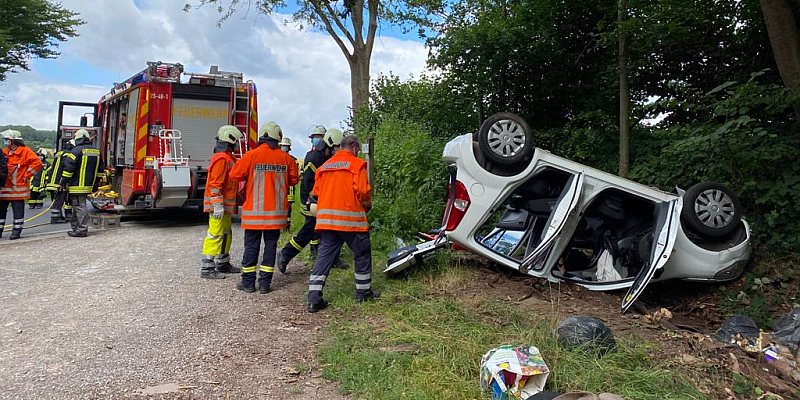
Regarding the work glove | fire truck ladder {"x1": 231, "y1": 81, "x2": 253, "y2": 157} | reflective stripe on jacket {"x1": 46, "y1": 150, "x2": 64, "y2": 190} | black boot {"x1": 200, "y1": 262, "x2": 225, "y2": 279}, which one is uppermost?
fire truck ladder {"x1": 231, "y1": 81, "x2": 253, "y2": 157}

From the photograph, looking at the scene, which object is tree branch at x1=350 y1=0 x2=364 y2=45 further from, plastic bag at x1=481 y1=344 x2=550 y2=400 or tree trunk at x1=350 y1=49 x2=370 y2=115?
plastic bag at x1=481 y1=344 x2=550 y2=400

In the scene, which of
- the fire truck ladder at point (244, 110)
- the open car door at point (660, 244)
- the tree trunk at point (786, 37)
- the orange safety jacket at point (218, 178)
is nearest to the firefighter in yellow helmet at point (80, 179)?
the fire truck ladder at point (244, 110)

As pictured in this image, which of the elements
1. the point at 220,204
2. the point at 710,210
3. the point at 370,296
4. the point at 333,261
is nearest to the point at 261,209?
the point at 220,204

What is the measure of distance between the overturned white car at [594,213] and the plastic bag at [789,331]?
32.4 inches

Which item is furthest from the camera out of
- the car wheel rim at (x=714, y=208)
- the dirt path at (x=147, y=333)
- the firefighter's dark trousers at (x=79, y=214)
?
the firefighter's dark trousers at (x=79, y=214)

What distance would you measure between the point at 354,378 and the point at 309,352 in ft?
2.40

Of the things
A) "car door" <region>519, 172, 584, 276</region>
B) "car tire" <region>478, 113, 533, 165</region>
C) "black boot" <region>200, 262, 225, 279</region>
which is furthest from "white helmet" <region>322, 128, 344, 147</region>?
"car door" <region>519, 172, 584, 276</region>

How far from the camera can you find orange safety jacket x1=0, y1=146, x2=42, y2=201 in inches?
353

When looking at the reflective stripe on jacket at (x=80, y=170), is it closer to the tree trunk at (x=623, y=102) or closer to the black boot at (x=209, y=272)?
the black boot at (x=209, y=272)

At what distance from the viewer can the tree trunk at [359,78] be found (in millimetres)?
16453

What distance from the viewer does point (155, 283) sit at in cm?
607

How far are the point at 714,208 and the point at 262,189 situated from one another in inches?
167

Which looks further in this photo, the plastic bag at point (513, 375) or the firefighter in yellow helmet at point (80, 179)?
the firefighter in yellow helmet at point (80, 179)

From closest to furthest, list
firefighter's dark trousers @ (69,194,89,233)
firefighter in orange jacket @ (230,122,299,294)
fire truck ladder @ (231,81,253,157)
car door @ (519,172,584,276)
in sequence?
car door @ (519,172,584,276) < firefighter in orange jacket @ (230,122,299,294) < firefighter's dark trousers @ (69,194,89,233) < fire truck ladder @ (231,81,253,157)
